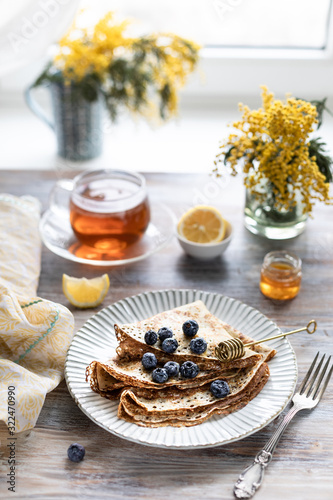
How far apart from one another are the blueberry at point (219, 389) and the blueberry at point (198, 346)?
3.2 inches

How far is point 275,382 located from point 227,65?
243cm

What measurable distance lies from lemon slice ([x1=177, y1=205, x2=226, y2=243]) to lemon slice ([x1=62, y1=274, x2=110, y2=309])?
0.32 metres

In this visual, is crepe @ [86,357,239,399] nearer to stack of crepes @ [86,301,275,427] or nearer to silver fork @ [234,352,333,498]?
stack of crepes @ [86,301,275,427]

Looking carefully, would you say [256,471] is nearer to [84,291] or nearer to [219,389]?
[219,389]

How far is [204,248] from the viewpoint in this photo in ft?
5.64

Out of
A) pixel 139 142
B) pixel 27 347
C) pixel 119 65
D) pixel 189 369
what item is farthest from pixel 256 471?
pixel 139 142

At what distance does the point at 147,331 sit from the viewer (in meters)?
1.35

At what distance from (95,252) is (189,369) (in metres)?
0.61

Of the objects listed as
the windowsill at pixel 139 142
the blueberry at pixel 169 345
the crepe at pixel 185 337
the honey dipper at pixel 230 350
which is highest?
the honey dipper at pixel 230 350

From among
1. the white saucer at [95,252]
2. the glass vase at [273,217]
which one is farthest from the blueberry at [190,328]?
the glass vase at [273,217]

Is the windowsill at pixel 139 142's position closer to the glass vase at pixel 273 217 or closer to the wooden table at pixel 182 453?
the glass vase at pixel 273 217

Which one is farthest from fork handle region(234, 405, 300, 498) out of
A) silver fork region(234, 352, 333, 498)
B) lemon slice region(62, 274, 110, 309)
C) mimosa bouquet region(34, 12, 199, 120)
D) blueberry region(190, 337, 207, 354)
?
mimosa bouquet region(34, 12, 199, 120)

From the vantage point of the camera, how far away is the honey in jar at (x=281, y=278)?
1.58m

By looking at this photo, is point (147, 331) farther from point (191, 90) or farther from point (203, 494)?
point (191, 90)
